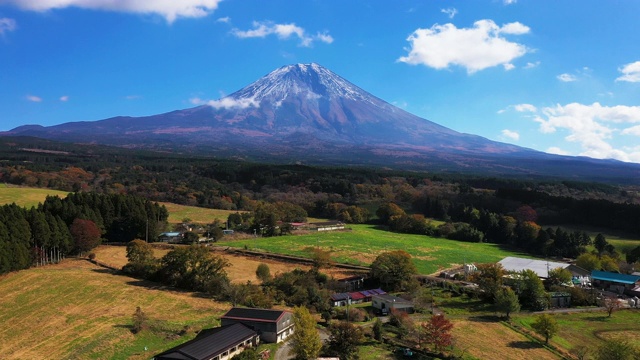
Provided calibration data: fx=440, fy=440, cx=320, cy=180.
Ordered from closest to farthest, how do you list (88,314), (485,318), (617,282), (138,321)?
(138,321) < (88,314) < (485,318) < (617,282)

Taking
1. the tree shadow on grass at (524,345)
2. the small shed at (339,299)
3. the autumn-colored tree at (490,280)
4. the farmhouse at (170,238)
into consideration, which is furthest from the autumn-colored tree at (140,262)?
the tree shadow on grass at (524,345)

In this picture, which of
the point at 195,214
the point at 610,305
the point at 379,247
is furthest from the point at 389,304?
the point at 195,214

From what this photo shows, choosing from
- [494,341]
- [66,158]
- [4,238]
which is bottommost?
[494,341]

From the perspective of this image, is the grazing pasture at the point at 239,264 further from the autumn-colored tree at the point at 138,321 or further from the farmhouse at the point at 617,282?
the farmhouse at the point at 617,282

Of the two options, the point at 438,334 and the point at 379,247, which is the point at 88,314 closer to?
the point at 438,334

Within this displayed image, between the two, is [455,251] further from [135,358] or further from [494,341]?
[135,358]

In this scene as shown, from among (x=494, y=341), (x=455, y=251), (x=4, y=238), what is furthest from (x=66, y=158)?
(x=494, y=341)
